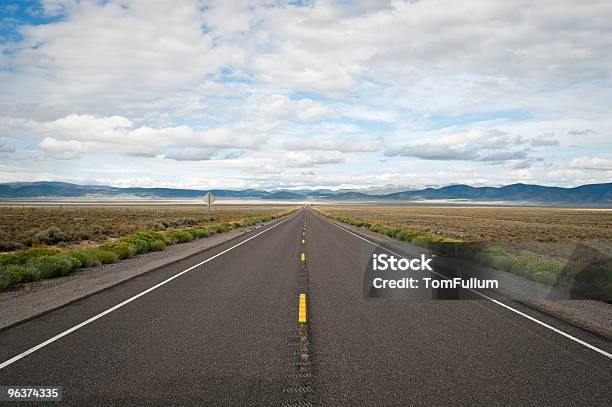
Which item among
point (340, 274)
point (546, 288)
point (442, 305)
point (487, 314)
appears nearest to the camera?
point (487, 314)

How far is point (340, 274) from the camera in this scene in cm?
1296

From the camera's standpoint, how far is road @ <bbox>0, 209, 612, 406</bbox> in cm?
464

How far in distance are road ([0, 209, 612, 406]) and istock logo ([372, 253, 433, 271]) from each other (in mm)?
4984

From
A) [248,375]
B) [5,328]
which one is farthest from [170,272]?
[248,375]

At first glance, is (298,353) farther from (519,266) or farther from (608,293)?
(519,266)

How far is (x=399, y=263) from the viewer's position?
1550cm

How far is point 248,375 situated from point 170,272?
8.98m

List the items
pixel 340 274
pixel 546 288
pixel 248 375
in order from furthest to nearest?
pixel 340 274
pixel 546 288
pixel 248 375

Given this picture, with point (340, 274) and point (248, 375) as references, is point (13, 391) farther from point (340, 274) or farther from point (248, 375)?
point (340, 274)

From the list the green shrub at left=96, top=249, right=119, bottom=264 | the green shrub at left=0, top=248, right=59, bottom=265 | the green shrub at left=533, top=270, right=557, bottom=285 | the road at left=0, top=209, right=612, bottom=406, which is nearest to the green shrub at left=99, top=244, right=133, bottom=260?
the green shrub at left=96, top=249, right=119, bottom=264

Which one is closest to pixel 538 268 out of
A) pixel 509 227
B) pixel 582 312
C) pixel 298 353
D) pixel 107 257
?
pixel 582 312

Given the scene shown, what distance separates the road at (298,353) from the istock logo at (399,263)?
4.98 metres

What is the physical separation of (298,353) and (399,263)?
10198 mm

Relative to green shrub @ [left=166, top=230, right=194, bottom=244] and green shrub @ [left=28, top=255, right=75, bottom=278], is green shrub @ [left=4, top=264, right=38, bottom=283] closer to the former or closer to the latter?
green shrub @ [left=28, top=255, right=75, bottom=278]
